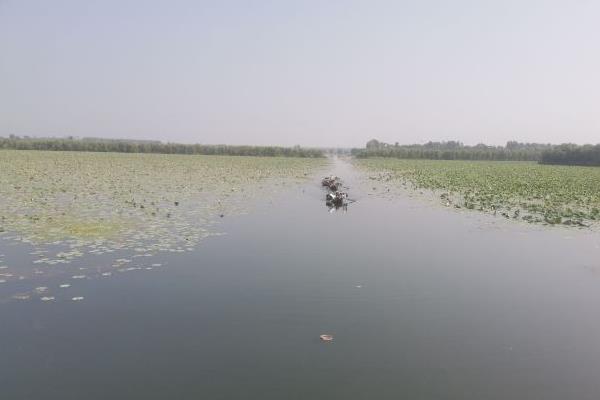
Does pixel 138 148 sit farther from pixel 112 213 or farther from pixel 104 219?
pixel 104 219

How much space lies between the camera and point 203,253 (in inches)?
449

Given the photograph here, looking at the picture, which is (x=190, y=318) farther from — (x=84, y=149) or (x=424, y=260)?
(x=84, y=149)

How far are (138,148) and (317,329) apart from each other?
11300 cm

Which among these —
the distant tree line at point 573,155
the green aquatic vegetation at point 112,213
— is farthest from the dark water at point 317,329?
the distant tree line at point 573,155

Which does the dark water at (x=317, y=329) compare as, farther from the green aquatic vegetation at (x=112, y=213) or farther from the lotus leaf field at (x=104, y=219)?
the green aquatic vegetation at (x=112, y=213)

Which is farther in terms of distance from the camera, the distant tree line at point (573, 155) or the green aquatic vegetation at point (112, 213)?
the distant tree line at point (573, 155)

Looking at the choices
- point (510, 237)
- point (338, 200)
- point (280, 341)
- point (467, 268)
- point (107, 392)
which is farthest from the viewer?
point (338, 200)

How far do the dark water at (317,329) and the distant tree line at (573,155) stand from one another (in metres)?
85.9

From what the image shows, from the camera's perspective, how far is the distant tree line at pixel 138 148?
106 meters

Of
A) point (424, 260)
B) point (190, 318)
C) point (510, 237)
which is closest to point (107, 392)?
point (190, 318)

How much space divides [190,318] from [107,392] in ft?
7.36

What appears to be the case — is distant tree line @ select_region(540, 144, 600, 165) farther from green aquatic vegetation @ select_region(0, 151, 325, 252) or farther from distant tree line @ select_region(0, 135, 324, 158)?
green aquatic vegetation @ select_region(0, 151, 325, 252)

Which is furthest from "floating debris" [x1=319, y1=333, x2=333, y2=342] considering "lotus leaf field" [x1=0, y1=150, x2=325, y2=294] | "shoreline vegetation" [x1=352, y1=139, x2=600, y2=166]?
"shoreline vegetation" [x1=352, y1=139, x2=600, y2=166]

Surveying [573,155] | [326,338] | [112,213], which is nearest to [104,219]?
[112,213]
